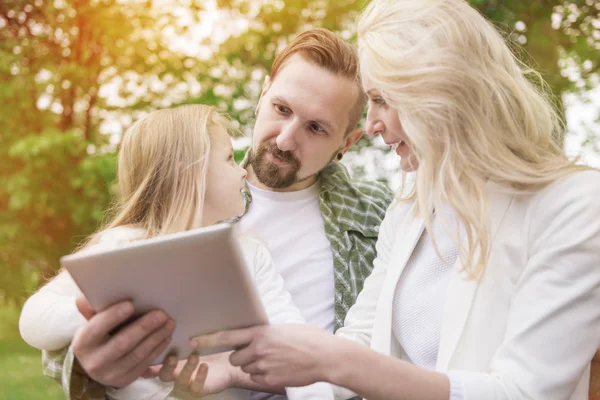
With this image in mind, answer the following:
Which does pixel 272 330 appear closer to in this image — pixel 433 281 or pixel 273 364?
pixel 273 364

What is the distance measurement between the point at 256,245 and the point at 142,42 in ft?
17.1

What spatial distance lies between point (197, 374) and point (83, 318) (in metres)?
0.32

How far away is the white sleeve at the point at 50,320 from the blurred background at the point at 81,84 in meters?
4.28

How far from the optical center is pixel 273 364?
158 cm

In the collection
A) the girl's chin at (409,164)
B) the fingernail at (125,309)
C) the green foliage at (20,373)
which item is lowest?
the green foliage at (20,373)

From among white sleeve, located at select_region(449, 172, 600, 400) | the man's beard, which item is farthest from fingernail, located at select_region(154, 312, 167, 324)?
the man's beard

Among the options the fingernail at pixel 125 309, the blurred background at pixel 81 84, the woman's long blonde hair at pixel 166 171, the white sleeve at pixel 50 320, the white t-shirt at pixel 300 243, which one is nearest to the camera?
the fingernail at pixel 125 309

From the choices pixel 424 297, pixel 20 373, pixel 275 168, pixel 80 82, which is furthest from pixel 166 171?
pixel 20 373

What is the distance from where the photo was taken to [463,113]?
1831 millimetres

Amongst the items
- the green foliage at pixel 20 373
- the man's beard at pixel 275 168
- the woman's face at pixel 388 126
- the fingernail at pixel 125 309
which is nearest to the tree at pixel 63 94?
the green foliage at pixel 20 373

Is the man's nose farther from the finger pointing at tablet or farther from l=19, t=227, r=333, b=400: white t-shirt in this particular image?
the finger pointing at tablet

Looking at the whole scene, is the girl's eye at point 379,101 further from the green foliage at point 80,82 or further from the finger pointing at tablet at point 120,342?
the green foliage at point 80,82

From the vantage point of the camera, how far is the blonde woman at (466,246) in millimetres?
1610

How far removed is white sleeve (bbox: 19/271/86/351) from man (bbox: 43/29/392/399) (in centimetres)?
91
